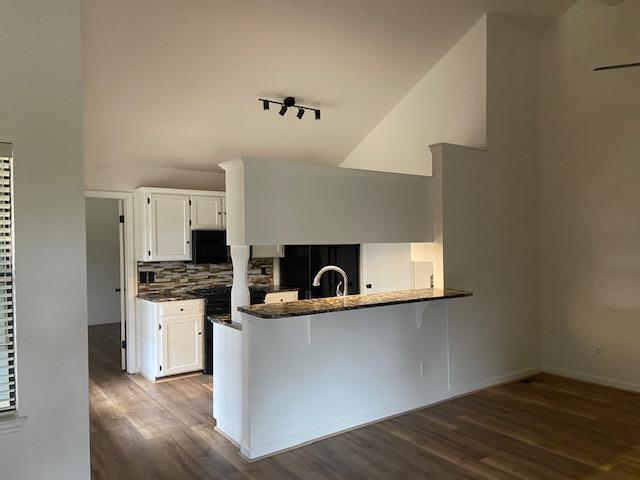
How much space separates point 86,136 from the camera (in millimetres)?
4973

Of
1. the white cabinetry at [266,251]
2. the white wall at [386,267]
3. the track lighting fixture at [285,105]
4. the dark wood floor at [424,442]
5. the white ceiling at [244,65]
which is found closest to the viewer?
the dark wood floor at [424,442]

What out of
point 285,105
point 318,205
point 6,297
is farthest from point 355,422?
point 285,105

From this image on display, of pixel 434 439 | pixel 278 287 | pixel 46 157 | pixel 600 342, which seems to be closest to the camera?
pixel 46 157

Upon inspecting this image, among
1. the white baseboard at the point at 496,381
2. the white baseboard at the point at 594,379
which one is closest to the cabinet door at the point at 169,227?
the white baseboard at the point at 496,381

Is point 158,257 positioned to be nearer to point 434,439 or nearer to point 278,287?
point 278,287

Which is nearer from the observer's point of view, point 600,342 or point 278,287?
point 600,342

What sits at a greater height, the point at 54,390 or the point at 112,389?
the point at 54,390

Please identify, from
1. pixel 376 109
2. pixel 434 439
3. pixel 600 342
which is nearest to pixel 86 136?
pixel 376 109

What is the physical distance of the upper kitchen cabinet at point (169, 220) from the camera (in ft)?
18.0

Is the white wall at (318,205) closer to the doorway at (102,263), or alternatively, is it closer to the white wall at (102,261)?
the doorway at (102,263)

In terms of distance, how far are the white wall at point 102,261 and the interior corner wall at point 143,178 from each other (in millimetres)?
3547

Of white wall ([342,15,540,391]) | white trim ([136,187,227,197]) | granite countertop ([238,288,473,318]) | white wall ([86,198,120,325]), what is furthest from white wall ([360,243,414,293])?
white wall ([86,198,120,325])

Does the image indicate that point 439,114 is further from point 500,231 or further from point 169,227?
point 169,227

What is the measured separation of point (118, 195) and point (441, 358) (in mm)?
3915
